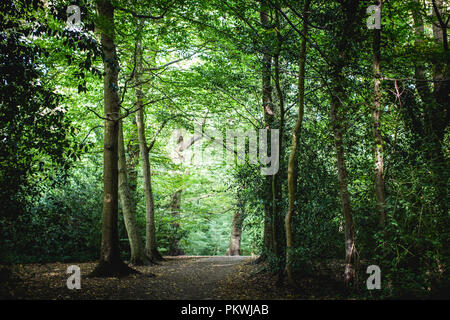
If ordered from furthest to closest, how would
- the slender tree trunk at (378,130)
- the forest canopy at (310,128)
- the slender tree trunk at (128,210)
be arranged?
the slender tree trunk at (128,210)
the slender tree trunk at (378,130)
the forest canopy at (310,128)

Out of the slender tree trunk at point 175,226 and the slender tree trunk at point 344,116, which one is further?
the slender tree trunk at point 175,226

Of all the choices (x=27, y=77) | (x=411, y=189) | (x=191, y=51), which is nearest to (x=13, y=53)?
Result: (x=27, y=77)

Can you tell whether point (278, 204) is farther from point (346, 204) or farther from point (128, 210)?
point (128, 210)

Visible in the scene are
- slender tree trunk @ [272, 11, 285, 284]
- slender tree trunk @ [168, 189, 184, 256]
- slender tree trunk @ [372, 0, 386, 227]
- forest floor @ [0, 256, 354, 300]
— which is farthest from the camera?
slender tree trunk @ [168, 189, 184, 256]

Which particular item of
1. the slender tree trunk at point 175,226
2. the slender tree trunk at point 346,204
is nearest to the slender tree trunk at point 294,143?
the slender tree trunk at point 346,204

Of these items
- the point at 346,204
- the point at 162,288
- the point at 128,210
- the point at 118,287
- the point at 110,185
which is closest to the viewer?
the point at 346,204

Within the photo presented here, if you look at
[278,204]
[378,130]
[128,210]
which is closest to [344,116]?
[378,130]

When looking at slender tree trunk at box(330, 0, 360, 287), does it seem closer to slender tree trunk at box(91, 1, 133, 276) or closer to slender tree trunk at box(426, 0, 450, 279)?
slender tree trunk at box(426, 0, 450, 279)

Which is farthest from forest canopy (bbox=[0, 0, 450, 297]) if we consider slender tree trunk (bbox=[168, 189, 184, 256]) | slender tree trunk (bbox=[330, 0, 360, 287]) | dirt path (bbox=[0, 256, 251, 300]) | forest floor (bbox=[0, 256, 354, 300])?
slender tree trunk (bbox=[168, 189, 184, 256])

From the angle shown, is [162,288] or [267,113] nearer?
[162,288]

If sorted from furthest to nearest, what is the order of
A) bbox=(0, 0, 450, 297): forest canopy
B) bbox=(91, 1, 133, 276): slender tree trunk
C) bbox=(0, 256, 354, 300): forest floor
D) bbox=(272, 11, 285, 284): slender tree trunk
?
bbox=(91, 1, 133, 276): slender tree trunk, bbox=(272, 11, 285, 284): slender tree trunk, bbox=(0, 256, 354, 300): forest floor, bbox=(0, 0, 450, 297): forest canopy

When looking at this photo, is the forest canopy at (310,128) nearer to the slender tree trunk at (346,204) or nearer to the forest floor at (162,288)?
the slender tree trunk at (346,204)

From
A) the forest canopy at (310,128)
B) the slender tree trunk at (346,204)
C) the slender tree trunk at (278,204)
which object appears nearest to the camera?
the forest canopy at (310,128)
